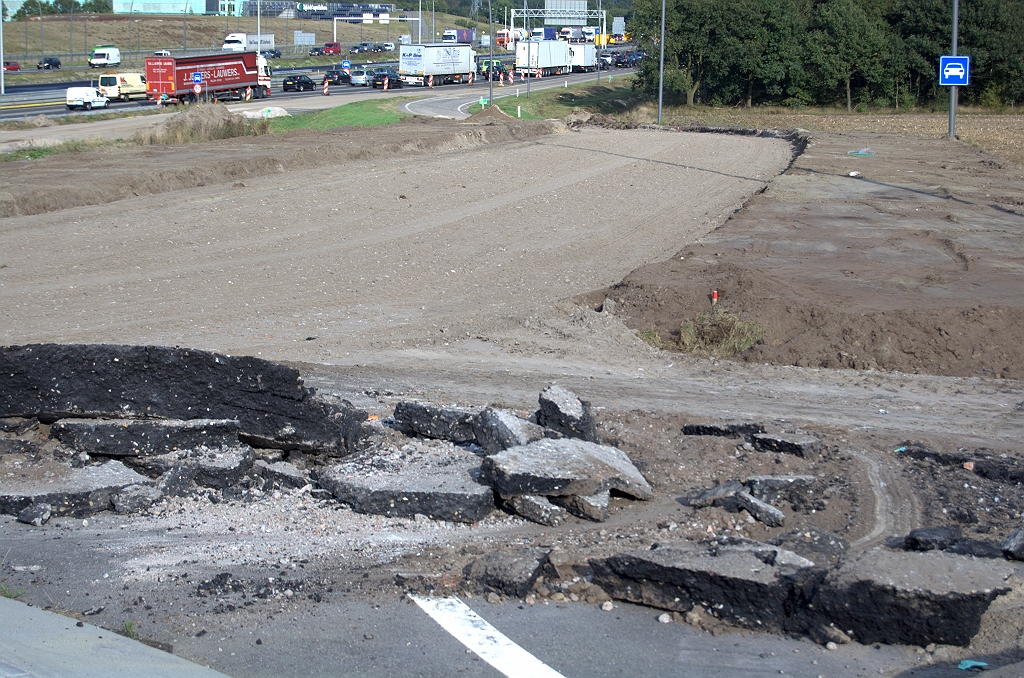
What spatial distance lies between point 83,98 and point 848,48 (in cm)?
4976

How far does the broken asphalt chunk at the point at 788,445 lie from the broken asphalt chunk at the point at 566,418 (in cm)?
147

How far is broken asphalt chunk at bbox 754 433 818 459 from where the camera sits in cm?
811

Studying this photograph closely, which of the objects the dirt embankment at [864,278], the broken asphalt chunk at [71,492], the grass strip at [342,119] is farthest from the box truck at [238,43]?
the broken asphalt chunk at [71,492]

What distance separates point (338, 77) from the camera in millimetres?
79000

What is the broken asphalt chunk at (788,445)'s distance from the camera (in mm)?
8109

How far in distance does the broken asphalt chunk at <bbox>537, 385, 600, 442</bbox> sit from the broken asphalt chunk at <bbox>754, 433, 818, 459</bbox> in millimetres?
1467

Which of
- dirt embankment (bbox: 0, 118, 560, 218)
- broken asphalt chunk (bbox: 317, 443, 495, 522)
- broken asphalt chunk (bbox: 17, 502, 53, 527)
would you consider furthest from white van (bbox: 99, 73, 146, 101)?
broken asphalt chunk (bbox: 317, 443, 495, 522)

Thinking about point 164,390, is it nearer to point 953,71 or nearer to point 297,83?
point 953,71

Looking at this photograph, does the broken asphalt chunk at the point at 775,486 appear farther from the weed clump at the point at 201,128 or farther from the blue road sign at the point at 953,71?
the blue road sign at the point at 953,71

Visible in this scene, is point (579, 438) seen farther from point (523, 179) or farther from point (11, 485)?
point (523, 179)

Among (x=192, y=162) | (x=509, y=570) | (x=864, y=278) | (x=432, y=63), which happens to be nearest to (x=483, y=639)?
(x=509, y=570)

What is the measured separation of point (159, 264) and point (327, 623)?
1309 centimetres

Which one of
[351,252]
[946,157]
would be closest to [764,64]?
[946,157]

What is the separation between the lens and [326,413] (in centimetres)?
763
